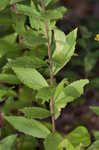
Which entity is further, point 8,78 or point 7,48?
point 7,48

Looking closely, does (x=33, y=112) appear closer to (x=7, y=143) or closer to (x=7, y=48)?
(x=7, y=143)

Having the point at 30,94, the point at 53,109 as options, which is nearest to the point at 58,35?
the point at 53,109

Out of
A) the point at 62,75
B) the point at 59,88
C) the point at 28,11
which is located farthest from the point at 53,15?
the point at 62,75

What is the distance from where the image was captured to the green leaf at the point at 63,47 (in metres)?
0.86

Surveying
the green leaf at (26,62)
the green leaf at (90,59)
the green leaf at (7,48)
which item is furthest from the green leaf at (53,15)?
the green leaf at (90,59)

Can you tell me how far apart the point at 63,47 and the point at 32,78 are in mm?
137

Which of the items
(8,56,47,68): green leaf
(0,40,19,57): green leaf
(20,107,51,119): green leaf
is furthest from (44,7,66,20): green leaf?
(0,40,19,57): green leaf

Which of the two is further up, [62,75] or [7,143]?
[7,143]

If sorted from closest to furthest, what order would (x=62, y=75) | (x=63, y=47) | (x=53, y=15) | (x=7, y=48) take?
(x=53, y=15), (x=63, y=47), (x=7, y=48), (x=62, y=75)

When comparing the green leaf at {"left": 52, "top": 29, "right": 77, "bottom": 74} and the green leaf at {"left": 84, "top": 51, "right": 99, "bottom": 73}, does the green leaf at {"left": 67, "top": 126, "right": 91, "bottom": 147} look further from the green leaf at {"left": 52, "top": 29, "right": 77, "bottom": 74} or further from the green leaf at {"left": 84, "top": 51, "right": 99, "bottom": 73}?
the green leaf at {"left": 84, "top": 51, "right": 99, "bottom": 73}

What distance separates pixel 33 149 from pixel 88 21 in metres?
1.63

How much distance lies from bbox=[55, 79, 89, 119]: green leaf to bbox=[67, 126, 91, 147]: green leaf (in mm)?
99

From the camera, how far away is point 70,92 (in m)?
0.83

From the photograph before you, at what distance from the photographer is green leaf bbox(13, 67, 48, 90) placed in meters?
0.91
